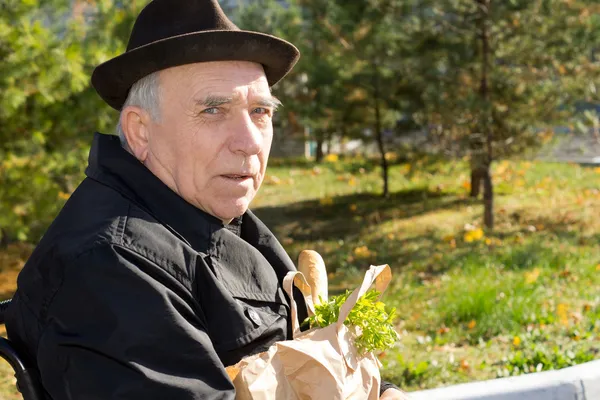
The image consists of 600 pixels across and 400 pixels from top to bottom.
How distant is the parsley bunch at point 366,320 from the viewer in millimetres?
2225

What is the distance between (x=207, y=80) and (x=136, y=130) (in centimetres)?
27

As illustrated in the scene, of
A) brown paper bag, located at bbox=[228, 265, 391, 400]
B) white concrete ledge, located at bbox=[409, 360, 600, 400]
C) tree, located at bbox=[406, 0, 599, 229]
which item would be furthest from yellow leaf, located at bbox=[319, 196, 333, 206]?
brown paper bag, located at bbox=[228, 265, 391, 400]

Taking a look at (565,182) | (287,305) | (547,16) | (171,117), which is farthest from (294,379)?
(565,182)

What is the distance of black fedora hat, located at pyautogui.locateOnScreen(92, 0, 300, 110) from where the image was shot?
215 cm

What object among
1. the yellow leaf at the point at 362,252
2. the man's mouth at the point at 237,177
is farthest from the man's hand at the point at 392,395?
the yellow leaf at the point at 362,252

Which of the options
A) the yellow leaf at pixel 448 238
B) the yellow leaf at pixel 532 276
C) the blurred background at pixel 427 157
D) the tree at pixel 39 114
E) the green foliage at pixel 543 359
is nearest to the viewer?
the green foliage at pixel 543 359

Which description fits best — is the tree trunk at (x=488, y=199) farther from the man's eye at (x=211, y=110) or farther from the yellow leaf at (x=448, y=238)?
the man's eye at (x=211, y=110)

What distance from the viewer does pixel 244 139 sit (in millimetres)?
2244

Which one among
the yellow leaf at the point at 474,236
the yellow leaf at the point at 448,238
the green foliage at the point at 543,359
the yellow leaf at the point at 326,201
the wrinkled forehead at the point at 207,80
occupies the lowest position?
the yellow leaf at the point at 326,201

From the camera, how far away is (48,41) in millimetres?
6695

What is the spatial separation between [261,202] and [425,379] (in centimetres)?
878

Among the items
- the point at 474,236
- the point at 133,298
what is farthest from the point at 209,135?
the point at 474,236

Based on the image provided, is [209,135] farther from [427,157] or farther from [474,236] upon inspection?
[427,157]

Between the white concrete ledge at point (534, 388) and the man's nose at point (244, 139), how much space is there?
75.5 inches
